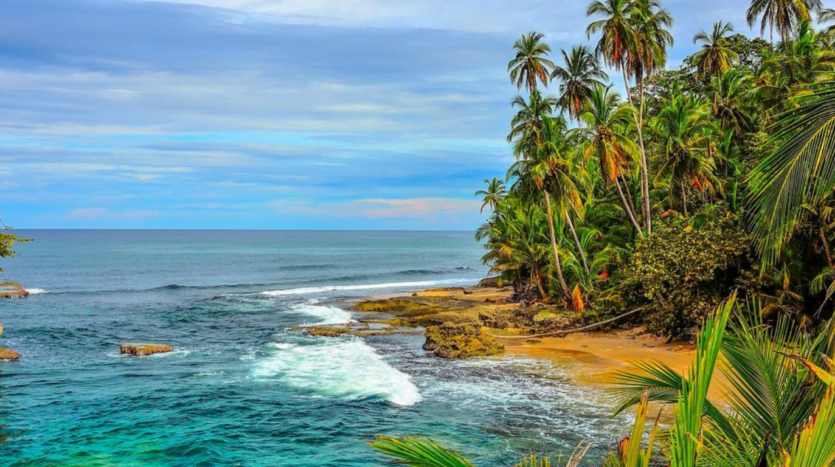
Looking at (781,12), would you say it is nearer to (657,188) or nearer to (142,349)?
(657,188)

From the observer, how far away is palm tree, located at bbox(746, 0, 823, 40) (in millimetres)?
41438

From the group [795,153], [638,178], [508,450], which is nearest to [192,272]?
[638,178]

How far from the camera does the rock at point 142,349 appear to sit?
30.5 meters

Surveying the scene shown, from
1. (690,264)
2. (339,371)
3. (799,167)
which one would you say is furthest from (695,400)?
(339,371)

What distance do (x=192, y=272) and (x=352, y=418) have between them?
77283mm

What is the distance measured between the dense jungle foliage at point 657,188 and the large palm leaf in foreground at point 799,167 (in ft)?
29.6

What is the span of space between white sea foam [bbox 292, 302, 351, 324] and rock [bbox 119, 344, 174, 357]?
36.3 feet

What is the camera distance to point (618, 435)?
16.2 metres

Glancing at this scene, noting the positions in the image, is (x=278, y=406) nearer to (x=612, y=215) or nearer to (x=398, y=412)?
(x=398, y=412)

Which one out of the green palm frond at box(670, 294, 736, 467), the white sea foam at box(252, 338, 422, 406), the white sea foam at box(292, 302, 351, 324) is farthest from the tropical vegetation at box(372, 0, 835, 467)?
the white sea foam at box(292, 302, 351, 324)

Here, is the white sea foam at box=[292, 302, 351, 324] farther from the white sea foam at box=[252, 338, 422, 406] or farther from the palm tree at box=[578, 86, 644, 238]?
the palm tree at box=[578, 86, 644, 238]

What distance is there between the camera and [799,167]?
16.5 feet

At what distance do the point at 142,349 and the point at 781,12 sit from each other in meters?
44.5

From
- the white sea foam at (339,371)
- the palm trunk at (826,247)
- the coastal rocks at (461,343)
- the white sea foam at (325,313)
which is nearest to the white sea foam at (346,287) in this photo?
the white sea foam at (325,313)
